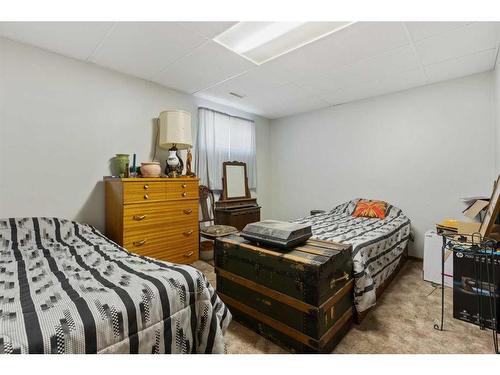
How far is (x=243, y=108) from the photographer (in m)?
4.23

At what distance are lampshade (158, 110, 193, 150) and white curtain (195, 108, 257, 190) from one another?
653 mm

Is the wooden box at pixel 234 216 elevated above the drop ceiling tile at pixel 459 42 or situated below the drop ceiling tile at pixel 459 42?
below

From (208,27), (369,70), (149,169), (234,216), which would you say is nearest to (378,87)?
(369,70)

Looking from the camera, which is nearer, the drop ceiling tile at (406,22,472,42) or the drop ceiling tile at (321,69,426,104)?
the drop ceiling tile at (406,22,472,42)

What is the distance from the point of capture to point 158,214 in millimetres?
2594

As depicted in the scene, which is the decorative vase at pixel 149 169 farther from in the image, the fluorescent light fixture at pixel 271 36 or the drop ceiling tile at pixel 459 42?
the drop ceiling tile at pixel 459 42

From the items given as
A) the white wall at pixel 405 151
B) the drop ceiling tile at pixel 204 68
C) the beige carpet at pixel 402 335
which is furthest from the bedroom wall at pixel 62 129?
the white wall at pixel 405 151

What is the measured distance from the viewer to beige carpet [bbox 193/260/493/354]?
150 centimetres

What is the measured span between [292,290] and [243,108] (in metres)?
3.49

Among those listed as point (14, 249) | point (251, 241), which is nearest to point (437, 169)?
point (251, 241)

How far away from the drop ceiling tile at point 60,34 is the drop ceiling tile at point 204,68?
742mm

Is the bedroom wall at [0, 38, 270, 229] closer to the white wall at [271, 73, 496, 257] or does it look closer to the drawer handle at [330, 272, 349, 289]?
the drawer handle at [330, 272, 349, 289]

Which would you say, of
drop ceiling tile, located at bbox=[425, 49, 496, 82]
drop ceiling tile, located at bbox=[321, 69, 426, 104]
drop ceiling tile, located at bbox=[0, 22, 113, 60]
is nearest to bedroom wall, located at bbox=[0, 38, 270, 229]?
drop ceiling tile, located at bbox=[0, 22, 113, 60]

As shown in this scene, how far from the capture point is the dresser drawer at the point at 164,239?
7.84ft
